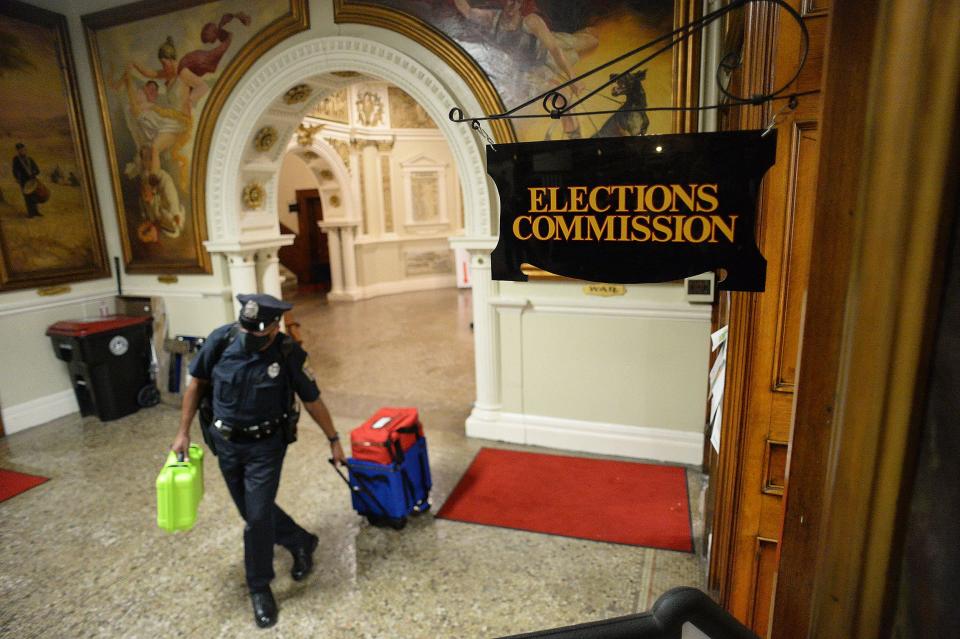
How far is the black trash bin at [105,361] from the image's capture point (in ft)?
19.3

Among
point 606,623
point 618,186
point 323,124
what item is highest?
point 323,124

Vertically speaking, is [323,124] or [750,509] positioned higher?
[323,124]

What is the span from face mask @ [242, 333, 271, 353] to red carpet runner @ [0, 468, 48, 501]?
3202 millimetres

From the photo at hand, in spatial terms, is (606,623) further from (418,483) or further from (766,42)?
(418,483)

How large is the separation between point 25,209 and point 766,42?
680cm

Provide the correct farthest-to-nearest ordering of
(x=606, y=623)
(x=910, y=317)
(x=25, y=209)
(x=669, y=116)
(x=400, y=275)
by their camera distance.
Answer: (x=400, y=275) < (x=25, y=209) < (x=669, y=116) < (x=606, y=623) < (x=910, y=317)

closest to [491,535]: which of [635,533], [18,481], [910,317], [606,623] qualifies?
[635,533]

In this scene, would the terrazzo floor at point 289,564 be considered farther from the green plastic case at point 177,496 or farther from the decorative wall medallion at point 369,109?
the decorative wall medallion at point 369,109

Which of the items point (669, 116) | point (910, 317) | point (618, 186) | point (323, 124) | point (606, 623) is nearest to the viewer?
point (910, 317)

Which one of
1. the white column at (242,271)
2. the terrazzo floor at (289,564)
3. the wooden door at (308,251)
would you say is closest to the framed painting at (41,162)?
the white column at (242,271)

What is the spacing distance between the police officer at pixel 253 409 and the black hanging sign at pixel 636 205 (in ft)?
4.85

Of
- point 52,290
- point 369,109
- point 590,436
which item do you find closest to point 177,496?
point 590,436

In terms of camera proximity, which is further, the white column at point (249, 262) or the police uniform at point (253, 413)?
the white column at point (249, 262)

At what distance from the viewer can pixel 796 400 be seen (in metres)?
0.88
